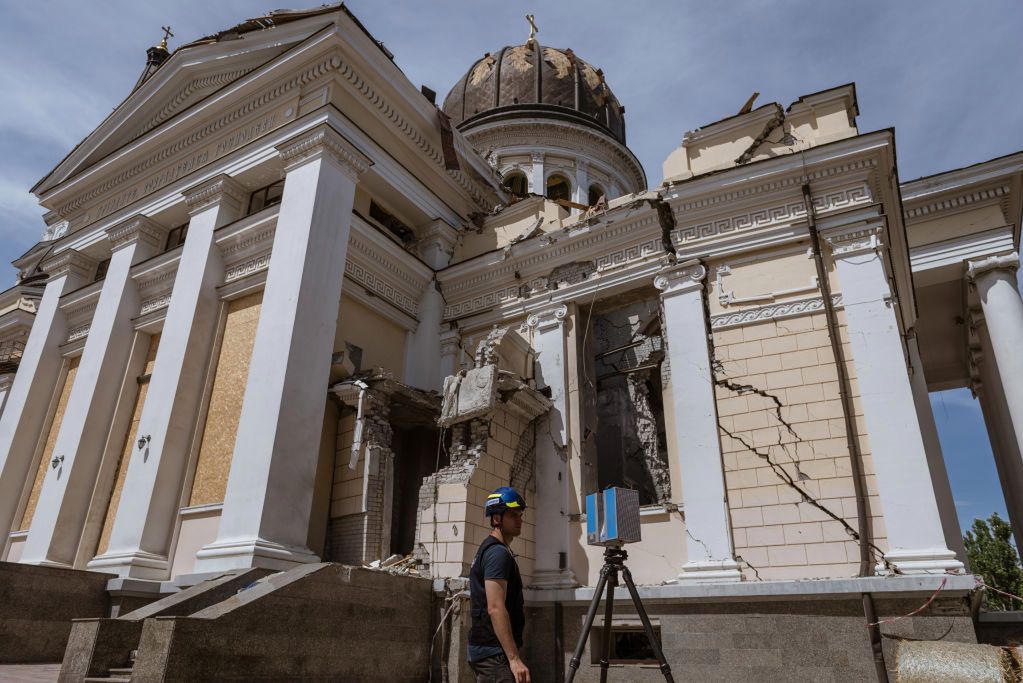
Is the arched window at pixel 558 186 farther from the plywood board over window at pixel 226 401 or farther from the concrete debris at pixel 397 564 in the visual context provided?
the concrete debris at pixel 397 564

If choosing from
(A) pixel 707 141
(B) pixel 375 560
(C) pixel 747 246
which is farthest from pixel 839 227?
(B) pixel 375 560

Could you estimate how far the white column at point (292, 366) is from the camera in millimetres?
9336

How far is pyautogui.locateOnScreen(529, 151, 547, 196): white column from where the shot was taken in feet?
78.0

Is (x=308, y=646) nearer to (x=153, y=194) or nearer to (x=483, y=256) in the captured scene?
(x=483, y=256)

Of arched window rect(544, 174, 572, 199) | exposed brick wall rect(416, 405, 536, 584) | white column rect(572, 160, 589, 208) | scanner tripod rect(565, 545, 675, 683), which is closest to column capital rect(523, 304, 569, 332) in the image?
exposed brick wall rect(416, 405, 536, 584)

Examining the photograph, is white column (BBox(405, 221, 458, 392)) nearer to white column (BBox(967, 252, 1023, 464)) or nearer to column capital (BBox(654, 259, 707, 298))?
column capital (BBox(654, 259, 707, 298))

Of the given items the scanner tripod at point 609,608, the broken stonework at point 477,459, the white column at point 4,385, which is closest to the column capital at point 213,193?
the broken stonework at point 477,459

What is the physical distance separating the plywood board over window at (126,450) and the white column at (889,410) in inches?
462

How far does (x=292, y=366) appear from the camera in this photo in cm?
1023

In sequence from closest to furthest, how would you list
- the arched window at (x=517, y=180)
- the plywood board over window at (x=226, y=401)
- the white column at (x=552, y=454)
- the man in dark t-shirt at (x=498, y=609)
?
the man in dark t-shirt at (x=498, y=609)
the white column at (x=552, y=454)
the plywood board over window at (x=226, y=401)
the arched window at (x=517, y=180)

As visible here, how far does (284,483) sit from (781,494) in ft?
22.8

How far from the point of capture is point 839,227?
33.3ft

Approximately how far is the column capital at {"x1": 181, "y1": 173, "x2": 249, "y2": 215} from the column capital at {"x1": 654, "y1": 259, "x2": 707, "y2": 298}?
844 cm

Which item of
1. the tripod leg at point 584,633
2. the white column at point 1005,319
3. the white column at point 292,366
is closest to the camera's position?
the tripod leg at point 584,633
